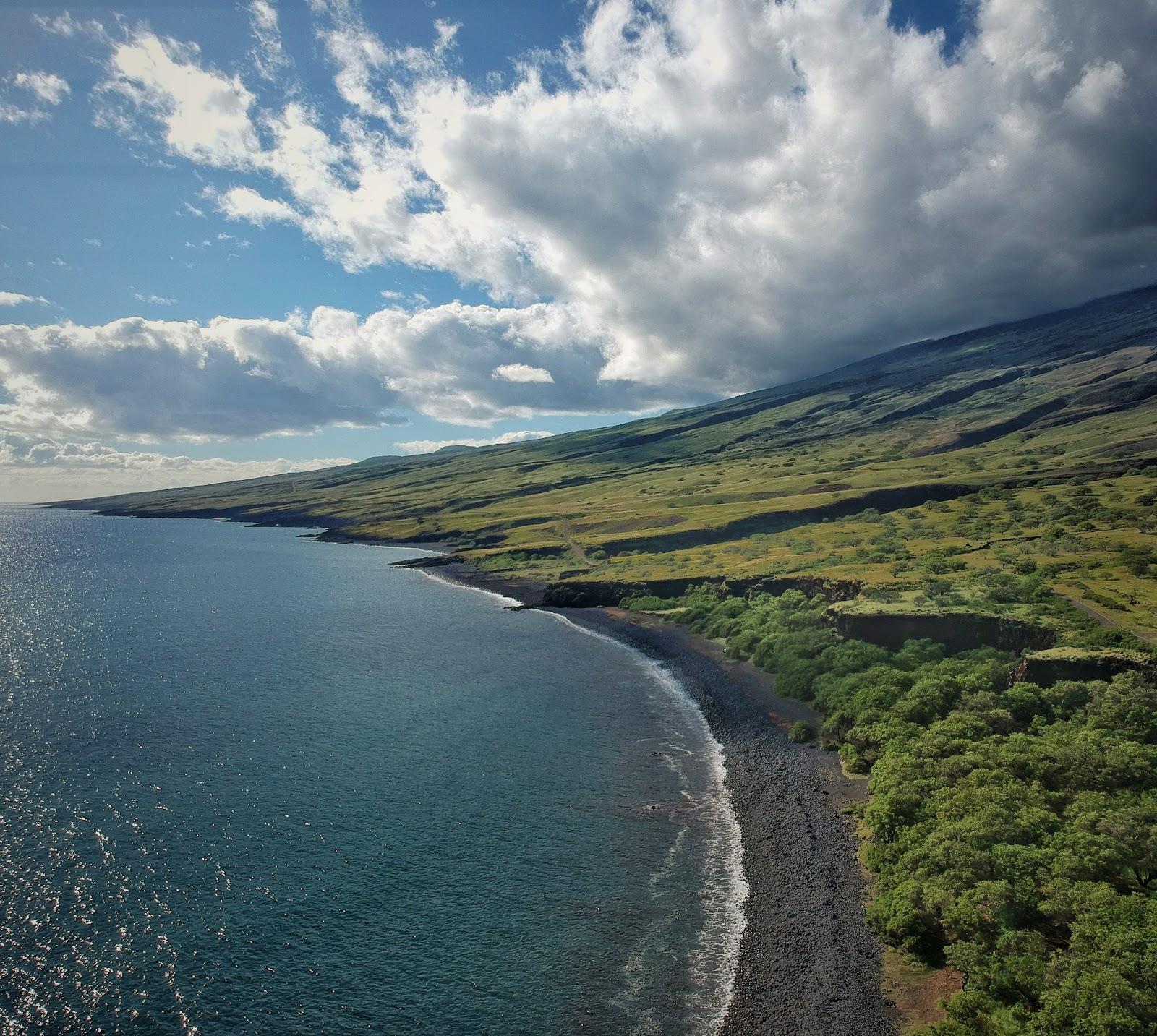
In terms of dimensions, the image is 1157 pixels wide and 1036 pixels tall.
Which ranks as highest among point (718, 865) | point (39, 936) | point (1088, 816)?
point (1088, 816)

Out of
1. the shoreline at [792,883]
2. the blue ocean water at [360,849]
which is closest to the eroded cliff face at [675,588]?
the shoreline at [792,883]

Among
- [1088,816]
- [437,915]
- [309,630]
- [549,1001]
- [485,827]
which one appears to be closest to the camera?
[549,1001]

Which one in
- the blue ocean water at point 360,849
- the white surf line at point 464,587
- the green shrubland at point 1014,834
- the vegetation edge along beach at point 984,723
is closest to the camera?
the green shrubland at point 1014,834

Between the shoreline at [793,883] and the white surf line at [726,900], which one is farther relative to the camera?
the white surf line at [726,900]

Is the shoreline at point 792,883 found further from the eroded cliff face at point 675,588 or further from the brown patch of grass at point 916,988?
the eroded cliff face at point 675,588

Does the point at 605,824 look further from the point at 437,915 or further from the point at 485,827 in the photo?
the point at 437,915

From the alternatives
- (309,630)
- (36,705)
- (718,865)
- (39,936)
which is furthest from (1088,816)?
(309,630)

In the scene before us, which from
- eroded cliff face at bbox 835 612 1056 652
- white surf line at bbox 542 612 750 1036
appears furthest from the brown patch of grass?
eroded cliff face at bbox 835 612 1056 652
